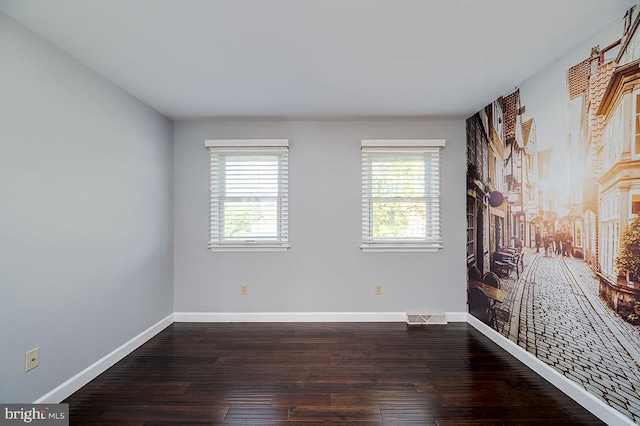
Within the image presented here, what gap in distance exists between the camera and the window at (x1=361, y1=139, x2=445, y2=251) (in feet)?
11.8

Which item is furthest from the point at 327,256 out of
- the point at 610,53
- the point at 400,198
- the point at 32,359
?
the point at 610,53

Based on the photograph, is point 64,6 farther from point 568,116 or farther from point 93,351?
point 568,116

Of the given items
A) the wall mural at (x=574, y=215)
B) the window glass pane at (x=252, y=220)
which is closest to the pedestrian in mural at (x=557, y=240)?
the wall mural at (x=574, y=215)

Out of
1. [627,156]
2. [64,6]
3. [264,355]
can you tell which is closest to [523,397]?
[627,156]

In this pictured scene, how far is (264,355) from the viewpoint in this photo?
2.76 m

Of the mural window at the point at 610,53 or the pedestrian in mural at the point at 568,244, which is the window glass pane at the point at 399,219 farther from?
the mural window at the point at 610,53

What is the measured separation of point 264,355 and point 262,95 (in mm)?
2522

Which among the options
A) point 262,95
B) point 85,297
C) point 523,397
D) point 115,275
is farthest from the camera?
point 262,95

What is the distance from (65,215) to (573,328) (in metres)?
3.88

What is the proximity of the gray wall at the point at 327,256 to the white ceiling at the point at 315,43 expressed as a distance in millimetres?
663

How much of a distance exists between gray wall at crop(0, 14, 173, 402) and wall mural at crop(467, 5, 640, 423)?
3.72 meters

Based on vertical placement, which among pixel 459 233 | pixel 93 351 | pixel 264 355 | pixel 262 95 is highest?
pixel 262 95

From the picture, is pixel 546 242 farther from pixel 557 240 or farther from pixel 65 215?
pixel 65 215

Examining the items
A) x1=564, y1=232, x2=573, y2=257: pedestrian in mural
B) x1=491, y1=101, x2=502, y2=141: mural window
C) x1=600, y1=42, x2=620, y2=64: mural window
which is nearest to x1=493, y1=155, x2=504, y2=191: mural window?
x1=491, y1=101, x2=502, y2=141: mural window
